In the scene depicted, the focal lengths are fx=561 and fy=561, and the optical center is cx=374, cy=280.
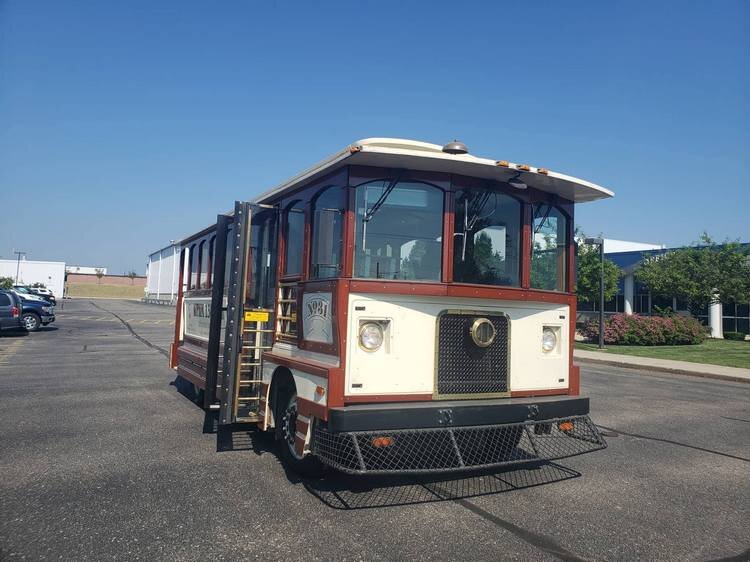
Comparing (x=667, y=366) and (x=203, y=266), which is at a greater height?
(x=203, y=266)

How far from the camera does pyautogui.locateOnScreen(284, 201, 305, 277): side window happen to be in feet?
18.3

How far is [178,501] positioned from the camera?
4.46 metres

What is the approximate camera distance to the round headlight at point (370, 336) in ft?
15.2

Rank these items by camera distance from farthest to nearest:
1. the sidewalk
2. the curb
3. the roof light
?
the sidewalk → the curb → the roof light

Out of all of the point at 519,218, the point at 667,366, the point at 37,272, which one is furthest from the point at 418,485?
the point at 37,272

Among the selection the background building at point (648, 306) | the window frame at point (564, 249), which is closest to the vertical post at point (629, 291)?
the background building at point (648, 306)

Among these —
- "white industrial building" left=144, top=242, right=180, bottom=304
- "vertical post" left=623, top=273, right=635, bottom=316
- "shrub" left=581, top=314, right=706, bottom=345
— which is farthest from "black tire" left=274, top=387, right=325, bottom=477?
"white industrial building" left=144, top=242, right=180, bottom=304

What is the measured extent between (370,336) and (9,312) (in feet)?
67.2

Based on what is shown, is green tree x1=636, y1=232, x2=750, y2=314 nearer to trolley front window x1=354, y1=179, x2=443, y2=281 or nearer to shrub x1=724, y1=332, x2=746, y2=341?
shrub x1=724, y1=332, x2=746, y2=341

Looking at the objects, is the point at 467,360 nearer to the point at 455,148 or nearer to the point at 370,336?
the point at 370,336

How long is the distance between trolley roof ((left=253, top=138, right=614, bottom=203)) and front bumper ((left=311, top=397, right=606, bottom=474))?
2.03 metres

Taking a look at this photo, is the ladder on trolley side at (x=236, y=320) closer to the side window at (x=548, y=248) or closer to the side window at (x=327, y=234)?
the side window at (x=327, y=234)

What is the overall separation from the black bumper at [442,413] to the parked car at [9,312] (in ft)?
67.2

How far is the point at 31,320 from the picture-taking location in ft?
74.8
